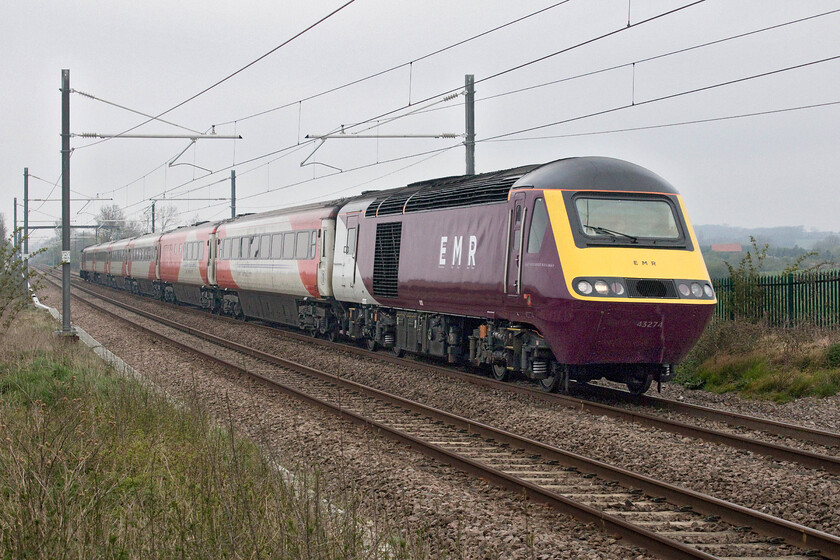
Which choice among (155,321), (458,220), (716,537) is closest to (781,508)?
(716,537)

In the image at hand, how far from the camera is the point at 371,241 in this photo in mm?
18156

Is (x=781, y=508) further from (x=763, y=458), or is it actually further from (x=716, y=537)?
(x=763, y=458)

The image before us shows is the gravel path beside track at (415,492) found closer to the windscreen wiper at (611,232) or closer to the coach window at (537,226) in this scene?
the coach window at (537,226)

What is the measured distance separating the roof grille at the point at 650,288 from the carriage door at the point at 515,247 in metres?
1.65

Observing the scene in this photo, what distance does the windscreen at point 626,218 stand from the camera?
38.2ft

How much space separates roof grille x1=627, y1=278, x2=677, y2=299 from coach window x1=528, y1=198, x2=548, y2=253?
133 cm

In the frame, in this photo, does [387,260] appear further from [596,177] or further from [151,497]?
[151,497]

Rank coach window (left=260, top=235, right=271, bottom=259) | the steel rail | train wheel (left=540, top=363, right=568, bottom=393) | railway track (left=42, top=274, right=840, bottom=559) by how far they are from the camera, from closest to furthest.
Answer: railway track (left=42, top=274, right=840, bottom=559) → the steel rail → train wheel (left=540, top=363, right=568, bottom=393) → coach window (left=260, top=235, right=271, bottom=259)

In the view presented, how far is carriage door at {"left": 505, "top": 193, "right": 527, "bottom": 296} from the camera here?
12281mm

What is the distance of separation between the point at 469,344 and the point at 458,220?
87.2 inches

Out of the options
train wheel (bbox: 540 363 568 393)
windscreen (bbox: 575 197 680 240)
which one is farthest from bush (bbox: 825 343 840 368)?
train wheel (bbox: 540 363 568 393)

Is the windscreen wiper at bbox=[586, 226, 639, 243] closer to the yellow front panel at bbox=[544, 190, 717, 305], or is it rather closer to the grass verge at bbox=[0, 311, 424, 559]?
the yellow front panel at bbox=[544, 190, 717, 305]

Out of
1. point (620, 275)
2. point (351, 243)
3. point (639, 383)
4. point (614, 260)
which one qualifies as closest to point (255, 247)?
point (351, 243)

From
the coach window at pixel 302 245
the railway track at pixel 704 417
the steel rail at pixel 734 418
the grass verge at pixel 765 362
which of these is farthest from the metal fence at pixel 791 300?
the coach window at pixel 302 245
